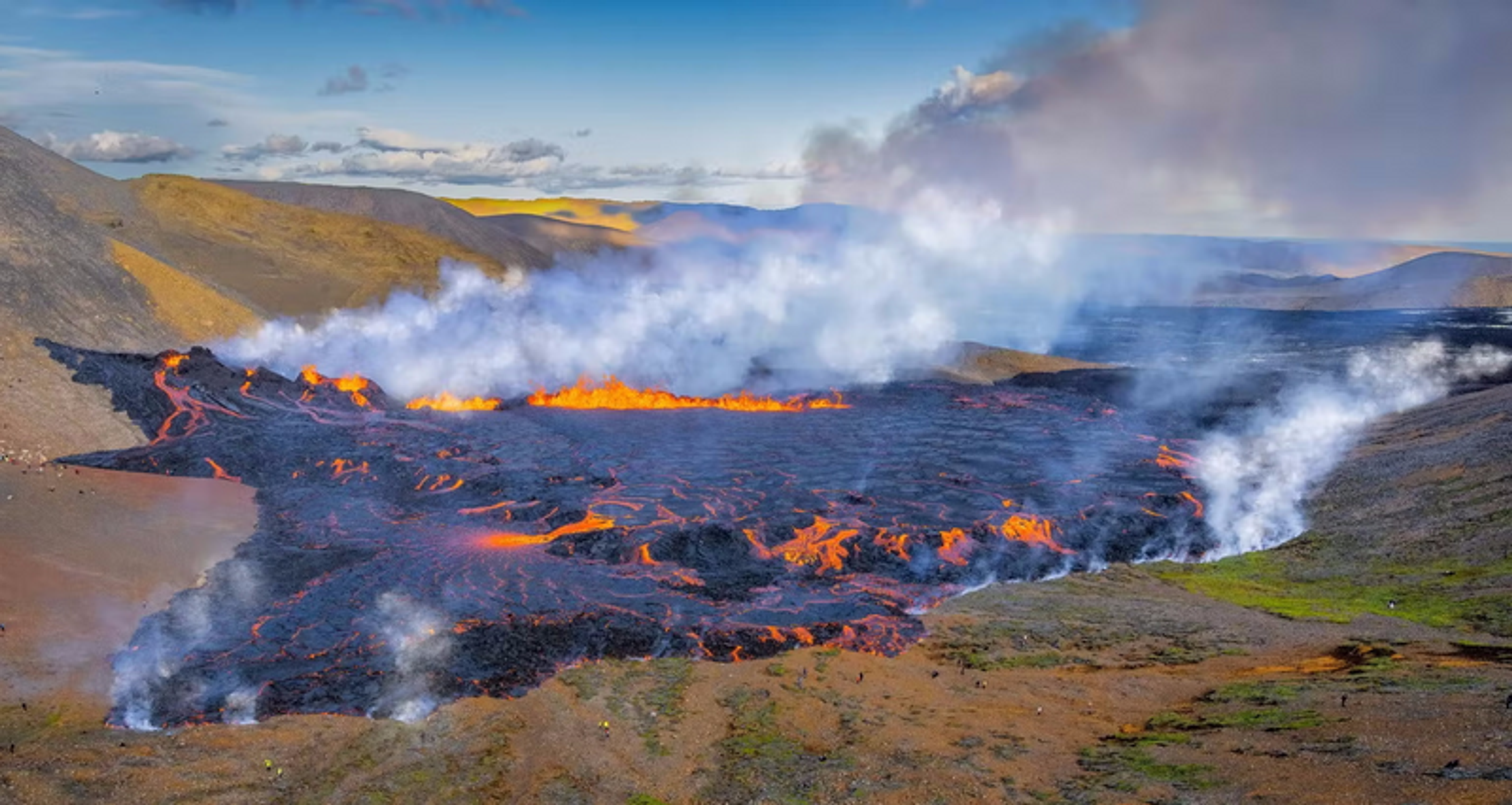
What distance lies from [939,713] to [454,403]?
167 ft

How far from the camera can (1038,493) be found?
4903 centimetres

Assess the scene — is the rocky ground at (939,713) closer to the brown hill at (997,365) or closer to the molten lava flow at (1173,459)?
the molten lava flow at (1173,459)

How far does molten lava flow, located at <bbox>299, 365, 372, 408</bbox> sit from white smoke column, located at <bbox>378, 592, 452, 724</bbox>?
33.3m

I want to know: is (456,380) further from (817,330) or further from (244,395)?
(817,330)

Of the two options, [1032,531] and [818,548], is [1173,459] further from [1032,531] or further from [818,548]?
[818,548]

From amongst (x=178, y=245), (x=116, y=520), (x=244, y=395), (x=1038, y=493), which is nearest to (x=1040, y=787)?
(x=1038, y=493)

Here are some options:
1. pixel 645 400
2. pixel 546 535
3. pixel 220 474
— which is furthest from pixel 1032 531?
pixel 220 474

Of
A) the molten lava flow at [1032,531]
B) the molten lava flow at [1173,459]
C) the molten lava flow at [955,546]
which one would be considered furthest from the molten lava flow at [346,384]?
the molten lava flow at [1173,459]

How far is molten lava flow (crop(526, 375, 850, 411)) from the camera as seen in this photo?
71125 mm

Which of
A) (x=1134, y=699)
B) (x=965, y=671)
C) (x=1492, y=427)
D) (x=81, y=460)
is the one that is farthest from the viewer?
(x=1492, y=427)

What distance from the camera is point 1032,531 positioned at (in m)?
43.1

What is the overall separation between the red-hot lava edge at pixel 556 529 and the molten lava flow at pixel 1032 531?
147 millimetres

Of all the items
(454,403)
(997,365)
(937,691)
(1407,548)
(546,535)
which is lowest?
(546,535)

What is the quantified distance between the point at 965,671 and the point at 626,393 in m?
49.7
